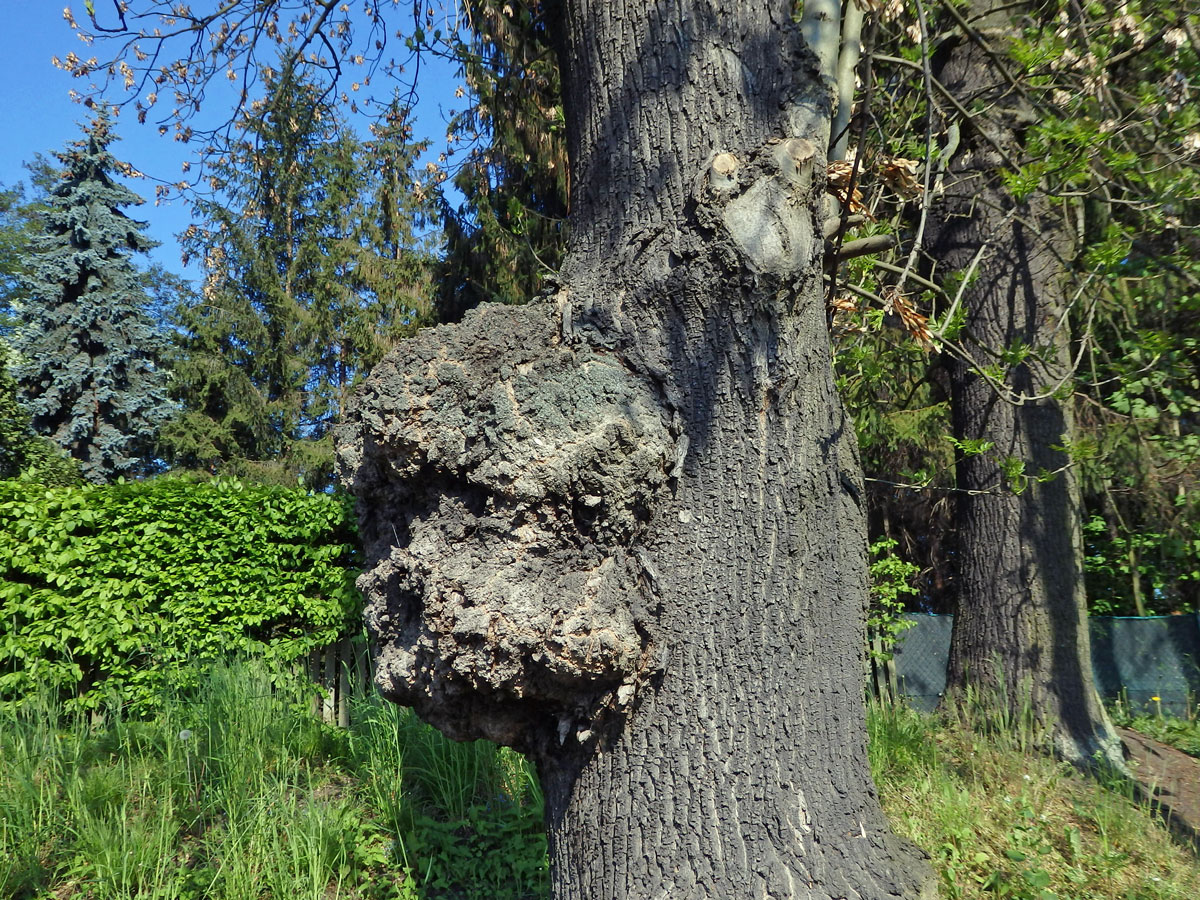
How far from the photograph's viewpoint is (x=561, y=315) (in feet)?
7.00

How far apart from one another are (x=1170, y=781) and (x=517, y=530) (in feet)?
15.4

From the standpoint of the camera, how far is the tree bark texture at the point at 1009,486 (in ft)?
15.3

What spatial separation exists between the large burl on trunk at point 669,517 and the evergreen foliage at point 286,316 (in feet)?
56.7

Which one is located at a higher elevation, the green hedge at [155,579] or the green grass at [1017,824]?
the green hedge at [155,579]

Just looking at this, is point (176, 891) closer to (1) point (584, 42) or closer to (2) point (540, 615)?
(2) point (540, 615)

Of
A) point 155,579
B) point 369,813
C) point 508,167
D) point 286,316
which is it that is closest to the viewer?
point 369,813

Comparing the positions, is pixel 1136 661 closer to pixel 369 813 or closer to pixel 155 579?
pixel 369 813

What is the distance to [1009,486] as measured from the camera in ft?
15.3

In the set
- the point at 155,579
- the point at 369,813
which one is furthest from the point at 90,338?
the point at 369,813

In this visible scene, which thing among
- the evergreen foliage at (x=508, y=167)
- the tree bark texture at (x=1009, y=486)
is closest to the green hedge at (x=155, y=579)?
the evergreen foliage at (x=508, y=167)

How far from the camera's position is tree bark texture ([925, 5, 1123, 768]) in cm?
465

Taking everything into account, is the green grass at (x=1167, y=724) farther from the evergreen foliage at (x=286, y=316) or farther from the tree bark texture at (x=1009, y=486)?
the evergreen foliage at (x=286, y=316)

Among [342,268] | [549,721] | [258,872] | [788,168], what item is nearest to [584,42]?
[788,168]

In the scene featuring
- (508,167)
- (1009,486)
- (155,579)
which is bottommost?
(155,579)
